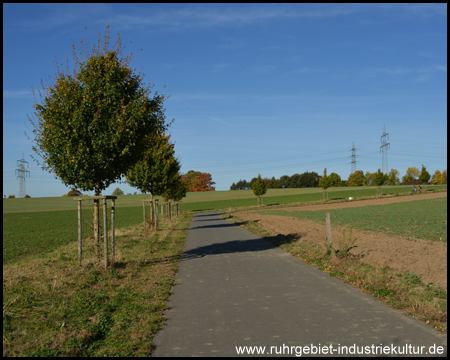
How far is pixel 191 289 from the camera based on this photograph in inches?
323

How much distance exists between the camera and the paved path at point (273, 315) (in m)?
4.85

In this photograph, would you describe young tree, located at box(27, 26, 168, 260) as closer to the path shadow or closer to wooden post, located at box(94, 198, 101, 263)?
wooden post, located at box(94, 198, 101, 263)

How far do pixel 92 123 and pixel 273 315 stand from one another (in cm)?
739

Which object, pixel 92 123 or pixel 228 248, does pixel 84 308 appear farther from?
pixel 228 248

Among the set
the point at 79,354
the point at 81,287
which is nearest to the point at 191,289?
the point at 81,287

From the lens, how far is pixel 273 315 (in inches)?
239

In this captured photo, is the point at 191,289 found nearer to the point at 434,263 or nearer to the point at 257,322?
the point at 257,322

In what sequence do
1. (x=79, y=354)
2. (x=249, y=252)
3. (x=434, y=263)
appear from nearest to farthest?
(x=79, y=354), (x=434, y=263), (x=249, y=252)

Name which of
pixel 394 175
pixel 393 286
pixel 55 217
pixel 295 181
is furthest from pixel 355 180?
pixel 393 286

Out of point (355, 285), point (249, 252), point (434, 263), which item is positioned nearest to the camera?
point (355, 285)

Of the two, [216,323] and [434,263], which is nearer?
[216,323]

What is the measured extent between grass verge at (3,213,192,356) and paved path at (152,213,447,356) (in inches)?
16.5

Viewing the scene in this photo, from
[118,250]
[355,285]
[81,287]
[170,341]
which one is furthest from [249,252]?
[170,341]

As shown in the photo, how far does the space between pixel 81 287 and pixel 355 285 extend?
614cm
